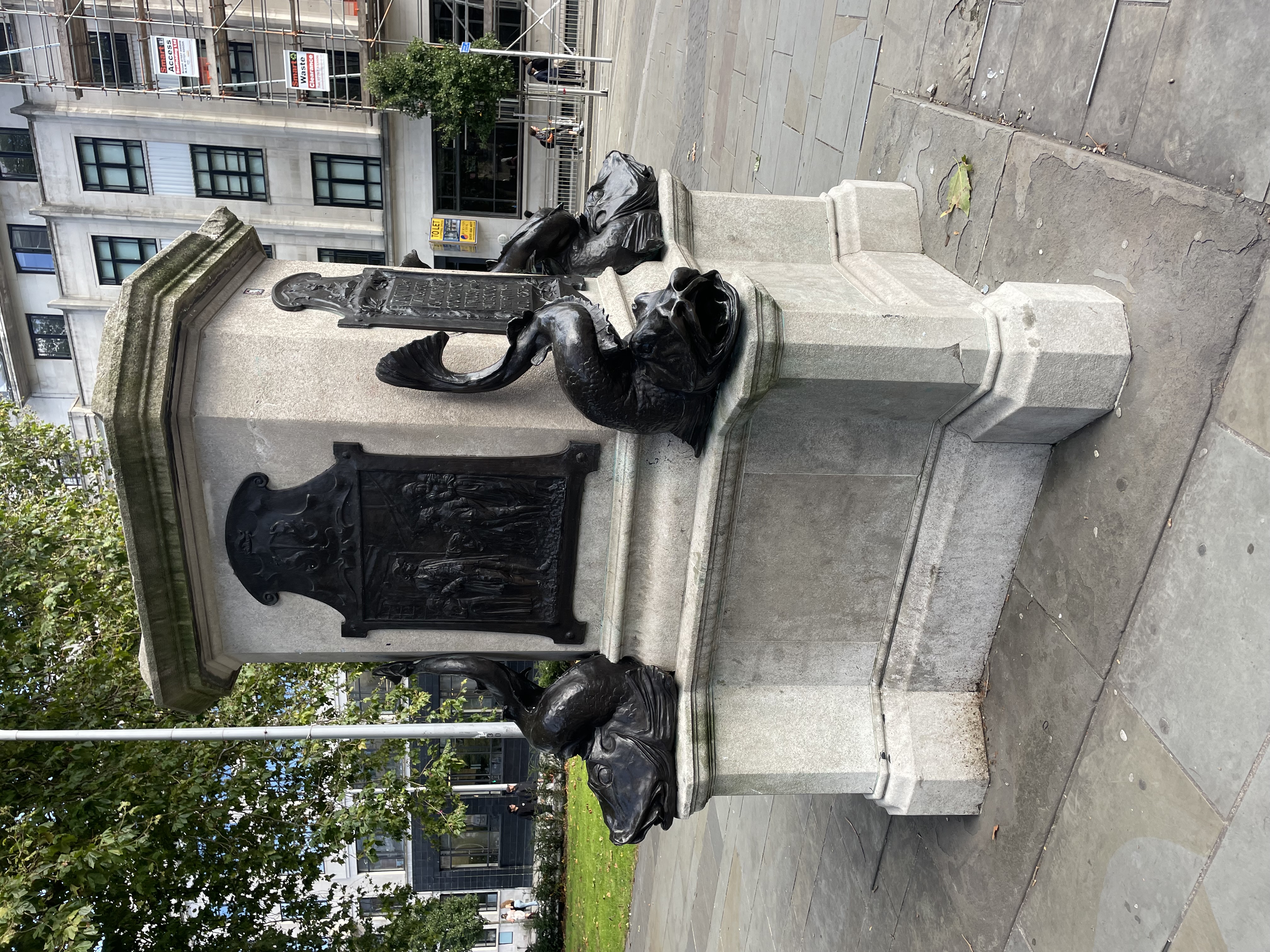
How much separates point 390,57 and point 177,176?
23.2ft

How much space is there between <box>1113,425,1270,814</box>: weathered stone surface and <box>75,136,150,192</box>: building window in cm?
2691

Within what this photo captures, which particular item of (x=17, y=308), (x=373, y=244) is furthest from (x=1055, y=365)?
(x=17, y=308)

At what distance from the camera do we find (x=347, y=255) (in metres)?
26.4

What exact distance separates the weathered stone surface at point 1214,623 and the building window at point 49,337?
28486 mm

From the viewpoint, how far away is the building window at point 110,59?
21.9 m

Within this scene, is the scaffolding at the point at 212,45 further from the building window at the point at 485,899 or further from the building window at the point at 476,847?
the building window at the point at 485,899

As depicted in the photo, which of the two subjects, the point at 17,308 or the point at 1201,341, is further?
the point at 17,308

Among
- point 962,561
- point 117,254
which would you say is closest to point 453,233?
point 117,254

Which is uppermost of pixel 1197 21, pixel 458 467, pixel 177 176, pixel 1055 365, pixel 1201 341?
pixel 1197 21

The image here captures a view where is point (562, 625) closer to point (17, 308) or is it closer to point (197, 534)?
point (197, 534)

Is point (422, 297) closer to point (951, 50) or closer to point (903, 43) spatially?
point (951, 50)

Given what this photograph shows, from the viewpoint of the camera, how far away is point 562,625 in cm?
469

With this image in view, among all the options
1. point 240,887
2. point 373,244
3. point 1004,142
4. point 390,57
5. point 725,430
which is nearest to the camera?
point 725,430

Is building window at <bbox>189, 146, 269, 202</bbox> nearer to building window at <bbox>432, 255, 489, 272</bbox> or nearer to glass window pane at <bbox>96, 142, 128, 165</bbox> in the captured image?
glass window pane at <bbox>96, 142, 128, 165</bbox>
